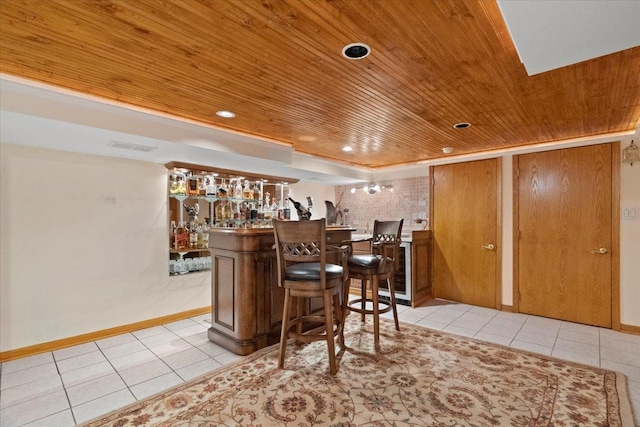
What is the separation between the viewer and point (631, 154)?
11.0 feet

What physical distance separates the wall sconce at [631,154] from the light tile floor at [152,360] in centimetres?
193

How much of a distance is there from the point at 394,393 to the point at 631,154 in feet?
12.1

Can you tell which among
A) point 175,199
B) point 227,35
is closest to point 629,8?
point 227,35

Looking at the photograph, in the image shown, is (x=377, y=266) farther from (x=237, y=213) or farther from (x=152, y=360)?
(x=237, y=213)

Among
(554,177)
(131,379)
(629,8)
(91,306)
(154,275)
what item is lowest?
(131,379)

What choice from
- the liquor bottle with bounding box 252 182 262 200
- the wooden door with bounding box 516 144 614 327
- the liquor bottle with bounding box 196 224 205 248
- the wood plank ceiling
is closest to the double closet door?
the wooden door with bounding box 516 144 614 327

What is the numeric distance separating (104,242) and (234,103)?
7.13 feet

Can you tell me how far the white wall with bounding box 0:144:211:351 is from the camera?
2.81 metres

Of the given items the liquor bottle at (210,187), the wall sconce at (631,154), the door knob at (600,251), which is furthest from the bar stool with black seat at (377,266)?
the wall sconce at (631,154)

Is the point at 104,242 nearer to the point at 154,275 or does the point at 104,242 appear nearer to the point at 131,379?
the point at 154,275

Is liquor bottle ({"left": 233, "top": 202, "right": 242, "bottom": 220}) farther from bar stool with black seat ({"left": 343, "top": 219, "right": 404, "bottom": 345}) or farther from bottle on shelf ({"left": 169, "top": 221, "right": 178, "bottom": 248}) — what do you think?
bar stool with black seat ({"left": 343, "top": 219, "right": 404, "bottom": 345})

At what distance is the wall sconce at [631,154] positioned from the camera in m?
3.33

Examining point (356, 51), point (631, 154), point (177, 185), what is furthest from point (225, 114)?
point (631, 154)

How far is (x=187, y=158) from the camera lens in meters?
3.53
